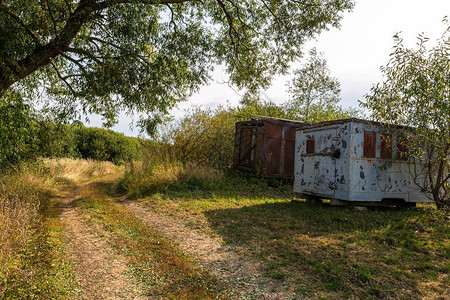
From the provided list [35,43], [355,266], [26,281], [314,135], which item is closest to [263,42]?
[314,135]

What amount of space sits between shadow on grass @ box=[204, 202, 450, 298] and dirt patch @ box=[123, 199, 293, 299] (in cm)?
20

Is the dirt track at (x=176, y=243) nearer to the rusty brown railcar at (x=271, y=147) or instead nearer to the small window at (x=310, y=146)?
the small window at (x=310, y=146)

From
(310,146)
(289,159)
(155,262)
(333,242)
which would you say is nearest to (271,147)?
(289,159)

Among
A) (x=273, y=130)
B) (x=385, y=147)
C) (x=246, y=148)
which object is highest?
(x=273, y=130)

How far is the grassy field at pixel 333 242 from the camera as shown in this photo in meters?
3.39

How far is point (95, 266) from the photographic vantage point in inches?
153

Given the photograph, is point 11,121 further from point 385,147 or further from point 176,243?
point 385,147

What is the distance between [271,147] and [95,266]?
8980 millimetres

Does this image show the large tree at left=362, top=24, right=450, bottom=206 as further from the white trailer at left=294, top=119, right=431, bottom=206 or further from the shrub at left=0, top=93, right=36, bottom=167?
the shrub at left=0, top=93, right=36, bottom=167

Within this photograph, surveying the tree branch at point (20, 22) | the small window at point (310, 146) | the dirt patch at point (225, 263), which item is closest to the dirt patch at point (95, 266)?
the dirt patch at point (225, 263)

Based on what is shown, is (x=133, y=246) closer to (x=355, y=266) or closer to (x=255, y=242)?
(x=255, y=242)

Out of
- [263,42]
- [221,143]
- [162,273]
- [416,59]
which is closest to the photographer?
[162,273]

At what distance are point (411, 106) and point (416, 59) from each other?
3.44 ft

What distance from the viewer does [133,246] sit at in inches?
184
